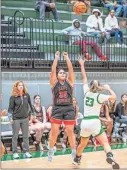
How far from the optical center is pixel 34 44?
1406 centimetres

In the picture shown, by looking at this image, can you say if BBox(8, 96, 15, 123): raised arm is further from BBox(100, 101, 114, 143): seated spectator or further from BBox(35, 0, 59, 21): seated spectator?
BBox(35, 0, 59, 21): seated spectator

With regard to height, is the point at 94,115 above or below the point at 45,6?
below

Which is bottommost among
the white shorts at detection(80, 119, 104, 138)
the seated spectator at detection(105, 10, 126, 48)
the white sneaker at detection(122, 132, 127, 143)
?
the white sneaker at detection(122, 132, 127, 143)

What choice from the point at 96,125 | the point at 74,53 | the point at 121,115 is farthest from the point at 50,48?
the point at 96,125

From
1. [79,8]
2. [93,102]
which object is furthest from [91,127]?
[79,8]

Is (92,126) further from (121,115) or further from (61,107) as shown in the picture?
(121,115)

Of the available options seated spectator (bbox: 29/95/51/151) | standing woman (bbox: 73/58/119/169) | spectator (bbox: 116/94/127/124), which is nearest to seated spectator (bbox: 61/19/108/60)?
spectator (bbox: 116/94/127/124)

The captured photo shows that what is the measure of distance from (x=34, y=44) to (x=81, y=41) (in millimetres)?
1514

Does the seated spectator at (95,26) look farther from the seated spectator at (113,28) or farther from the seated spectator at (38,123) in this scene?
the seated spectator at (38,123)

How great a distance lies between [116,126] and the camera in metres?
13.6

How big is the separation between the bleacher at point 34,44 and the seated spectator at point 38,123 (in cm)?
133

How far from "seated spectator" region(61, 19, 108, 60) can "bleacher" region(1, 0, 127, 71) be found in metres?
0.14

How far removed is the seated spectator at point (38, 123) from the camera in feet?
39.0

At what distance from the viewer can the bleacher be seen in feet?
43.3
